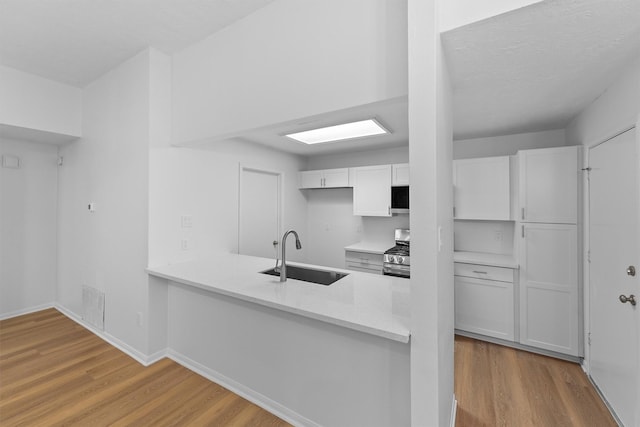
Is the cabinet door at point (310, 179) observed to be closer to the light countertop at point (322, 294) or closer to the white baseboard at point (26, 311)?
the light countertop at point (322, 294)

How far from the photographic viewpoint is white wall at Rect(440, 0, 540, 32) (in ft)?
3.88

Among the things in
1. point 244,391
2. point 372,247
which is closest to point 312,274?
point 244,391

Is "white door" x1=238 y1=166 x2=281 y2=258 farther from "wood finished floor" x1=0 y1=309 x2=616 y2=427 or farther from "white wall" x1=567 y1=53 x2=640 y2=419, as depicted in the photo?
"white wall" x1=567 y1=53 x2=640 y2=419

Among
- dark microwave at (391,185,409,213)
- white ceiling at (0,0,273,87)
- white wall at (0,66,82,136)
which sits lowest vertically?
dark microwave at (391,185,409,213)

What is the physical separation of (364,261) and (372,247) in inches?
10.2

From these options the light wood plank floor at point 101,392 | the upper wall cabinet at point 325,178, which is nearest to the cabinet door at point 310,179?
the upper wall cabinet at point 325,178

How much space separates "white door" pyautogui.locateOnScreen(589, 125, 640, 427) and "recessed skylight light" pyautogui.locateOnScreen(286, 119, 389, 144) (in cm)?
187

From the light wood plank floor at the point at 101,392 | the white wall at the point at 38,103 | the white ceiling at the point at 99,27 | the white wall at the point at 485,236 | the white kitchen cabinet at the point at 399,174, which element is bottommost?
the light wood plank floor at the point at 101,392

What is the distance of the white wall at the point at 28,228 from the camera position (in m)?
3.41

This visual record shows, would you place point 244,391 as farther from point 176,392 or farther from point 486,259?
point 486,259

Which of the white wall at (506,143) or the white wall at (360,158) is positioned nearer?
the white wall at (506,143)

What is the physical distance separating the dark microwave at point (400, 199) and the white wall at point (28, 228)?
15.4 feet

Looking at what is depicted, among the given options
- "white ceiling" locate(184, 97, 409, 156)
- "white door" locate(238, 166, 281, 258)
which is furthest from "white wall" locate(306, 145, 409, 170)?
"white door" locate(238, 166, 281, 258)

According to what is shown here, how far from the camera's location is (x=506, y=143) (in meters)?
3.35
